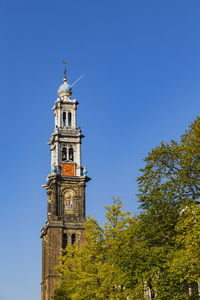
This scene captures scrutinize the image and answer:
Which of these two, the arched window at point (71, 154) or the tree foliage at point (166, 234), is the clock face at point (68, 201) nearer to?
the arched window at point (71, 154)

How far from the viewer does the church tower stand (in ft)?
369

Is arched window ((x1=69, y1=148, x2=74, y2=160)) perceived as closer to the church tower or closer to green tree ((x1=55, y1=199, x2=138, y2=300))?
the church tower

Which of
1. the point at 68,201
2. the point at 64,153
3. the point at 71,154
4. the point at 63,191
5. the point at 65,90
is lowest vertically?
the point at 68,201

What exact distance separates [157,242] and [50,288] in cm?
7420

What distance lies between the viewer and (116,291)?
145 feet

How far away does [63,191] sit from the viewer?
12106cm

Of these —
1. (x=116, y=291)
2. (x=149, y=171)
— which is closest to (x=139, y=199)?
(x=149, y=171)

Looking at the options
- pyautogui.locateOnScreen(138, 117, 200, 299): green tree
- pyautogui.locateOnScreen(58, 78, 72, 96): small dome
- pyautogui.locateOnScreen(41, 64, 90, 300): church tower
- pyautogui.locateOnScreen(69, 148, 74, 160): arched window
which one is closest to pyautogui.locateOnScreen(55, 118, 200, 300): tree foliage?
pyautogui.locateOnScreen(138, 117, 200, 299): green tree

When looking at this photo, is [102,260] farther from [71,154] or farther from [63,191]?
[71,154]

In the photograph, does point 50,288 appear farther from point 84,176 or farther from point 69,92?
point 69,92

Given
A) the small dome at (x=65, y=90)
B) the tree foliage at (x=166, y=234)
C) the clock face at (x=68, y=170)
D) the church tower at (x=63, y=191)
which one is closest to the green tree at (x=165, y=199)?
the tree foliage at (x=166, y=234)

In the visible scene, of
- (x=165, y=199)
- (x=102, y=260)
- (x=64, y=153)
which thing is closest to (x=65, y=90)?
(x=64, y=153)

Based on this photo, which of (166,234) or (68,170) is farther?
(68,170)

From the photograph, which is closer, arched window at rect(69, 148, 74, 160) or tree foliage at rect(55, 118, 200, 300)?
tree foliage at rect(55, 118, 200, 300)
